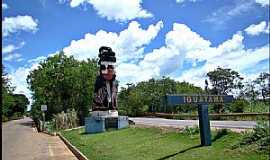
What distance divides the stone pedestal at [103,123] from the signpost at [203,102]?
13980 mm

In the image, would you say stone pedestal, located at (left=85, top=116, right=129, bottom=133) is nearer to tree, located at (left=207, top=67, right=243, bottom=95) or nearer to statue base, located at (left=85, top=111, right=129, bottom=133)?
statue base, located at (left=85, top=111, right=129, bottom=133)

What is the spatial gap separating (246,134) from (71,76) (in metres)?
39.7

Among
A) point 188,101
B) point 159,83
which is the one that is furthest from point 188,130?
point 159,83

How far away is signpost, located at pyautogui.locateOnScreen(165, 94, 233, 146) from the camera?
1329cm

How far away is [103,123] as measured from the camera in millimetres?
28078

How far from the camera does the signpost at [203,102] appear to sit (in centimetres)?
1329

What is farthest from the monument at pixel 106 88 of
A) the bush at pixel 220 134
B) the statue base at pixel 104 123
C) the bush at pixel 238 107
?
the bush at pixel 220 134

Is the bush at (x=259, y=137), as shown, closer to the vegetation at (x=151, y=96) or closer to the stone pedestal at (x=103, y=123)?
the stone pedestal at (x=103, y=123)

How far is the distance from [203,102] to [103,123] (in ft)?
48.9

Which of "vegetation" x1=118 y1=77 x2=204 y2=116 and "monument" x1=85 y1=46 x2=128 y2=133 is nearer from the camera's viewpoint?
"monument" x1=85 y1=46 x2=128 y2=133

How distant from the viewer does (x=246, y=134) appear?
1263cm

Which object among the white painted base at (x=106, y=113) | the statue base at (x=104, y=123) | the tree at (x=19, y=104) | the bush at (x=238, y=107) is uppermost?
the tree at (x=19, y=104)

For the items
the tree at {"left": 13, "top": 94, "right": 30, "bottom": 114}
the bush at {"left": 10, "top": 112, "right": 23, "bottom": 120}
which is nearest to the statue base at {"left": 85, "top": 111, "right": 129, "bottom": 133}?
the bush at {"left": 10, "top": 112, "right": 23, "bottom": 120}

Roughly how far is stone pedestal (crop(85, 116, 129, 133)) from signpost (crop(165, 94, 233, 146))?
14.0m
